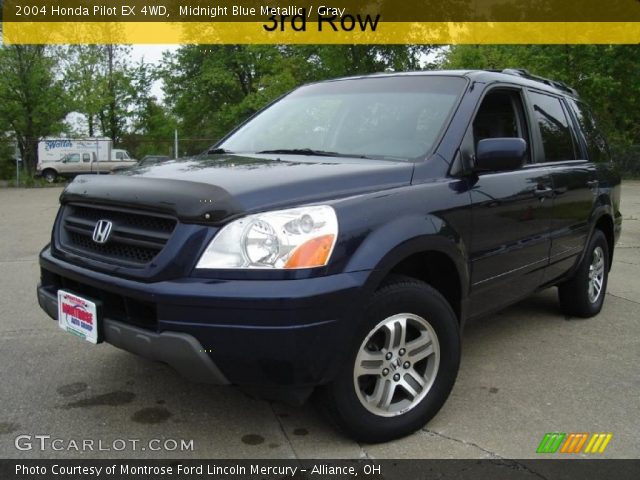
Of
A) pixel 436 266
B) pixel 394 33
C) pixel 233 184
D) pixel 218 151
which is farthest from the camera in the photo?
pixel 394 33

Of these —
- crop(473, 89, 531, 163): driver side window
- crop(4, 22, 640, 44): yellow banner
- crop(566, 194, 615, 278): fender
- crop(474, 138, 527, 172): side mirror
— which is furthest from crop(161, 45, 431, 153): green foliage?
crop(474, 138, 527, 172): side mirror

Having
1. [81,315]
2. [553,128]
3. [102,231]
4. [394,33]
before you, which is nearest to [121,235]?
[102,231]

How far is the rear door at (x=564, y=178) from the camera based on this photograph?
4.02m

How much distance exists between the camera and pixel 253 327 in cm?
227

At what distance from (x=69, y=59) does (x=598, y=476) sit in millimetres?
31503

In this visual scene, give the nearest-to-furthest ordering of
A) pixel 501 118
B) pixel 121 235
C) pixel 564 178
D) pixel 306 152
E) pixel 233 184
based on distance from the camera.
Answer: pixel 233 184, pixel 121 235, pixel 306 152, pixel 501 118, pixel 564 178

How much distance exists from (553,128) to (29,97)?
2717 centimetres

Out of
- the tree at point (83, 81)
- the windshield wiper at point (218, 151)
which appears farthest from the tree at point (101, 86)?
the windshield wiper at point (218, 151)

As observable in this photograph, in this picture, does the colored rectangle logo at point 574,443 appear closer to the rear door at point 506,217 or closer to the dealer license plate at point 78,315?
the rear door at point 506,217

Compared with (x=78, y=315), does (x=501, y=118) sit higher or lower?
higher

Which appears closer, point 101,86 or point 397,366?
point 397,366

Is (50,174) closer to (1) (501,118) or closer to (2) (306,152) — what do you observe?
(2) (306,152)

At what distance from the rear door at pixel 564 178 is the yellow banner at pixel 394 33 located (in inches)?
801

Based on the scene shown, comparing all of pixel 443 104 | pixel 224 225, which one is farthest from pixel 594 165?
pixel 224 225
